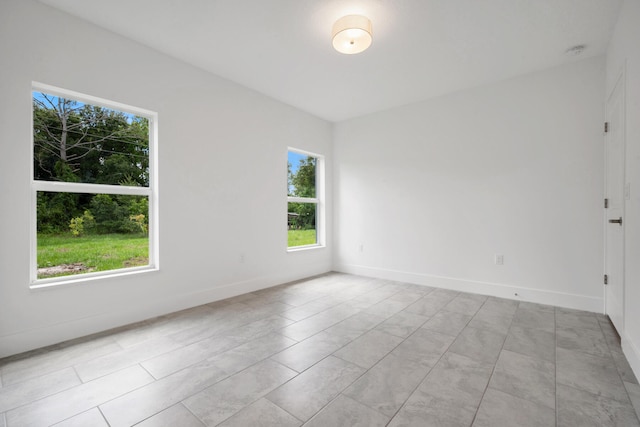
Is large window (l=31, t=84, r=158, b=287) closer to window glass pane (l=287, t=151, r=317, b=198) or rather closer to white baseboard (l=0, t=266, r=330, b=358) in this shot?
white baseboard (l=0, t=266, r=330, b=358)

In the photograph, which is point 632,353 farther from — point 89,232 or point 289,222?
point 89,232

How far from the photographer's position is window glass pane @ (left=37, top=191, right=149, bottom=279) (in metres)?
2.44

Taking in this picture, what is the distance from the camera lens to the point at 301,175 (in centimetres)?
492

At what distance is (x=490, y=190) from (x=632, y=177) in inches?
65.2

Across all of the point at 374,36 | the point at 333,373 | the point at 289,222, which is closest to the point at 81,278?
the point at 333,373

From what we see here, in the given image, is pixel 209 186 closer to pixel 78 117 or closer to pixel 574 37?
pixel 78 117

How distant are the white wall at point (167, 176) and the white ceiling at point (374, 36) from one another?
238mm

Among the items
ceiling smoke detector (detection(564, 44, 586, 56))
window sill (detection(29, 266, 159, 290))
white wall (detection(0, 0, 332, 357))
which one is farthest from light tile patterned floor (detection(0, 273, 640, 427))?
ceiling smoke detector (detection(564, 44, 586, 56))

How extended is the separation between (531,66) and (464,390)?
11.3 ft

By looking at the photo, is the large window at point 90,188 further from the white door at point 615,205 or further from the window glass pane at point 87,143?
the white door at point 615,205

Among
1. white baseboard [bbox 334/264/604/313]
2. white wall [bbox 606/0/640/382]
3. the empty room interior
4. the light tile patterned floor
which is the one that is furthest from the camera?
white baseboard [bbox 334/264/604/313]

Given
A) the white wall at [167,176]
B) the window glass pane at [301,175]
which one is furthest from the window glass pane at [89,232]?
the window glass pane at [301,175]

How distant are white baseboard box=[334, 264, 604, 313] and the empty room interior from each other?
25 millimetres

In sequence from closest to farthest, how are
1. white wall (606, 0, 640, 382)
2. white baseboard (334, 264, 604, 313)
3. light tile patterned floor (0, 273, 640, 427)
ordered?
light tile patterned floor (0, 273, 640, 427)
white wall (606, 0, 640, 382)
white baseboard (334, 264, 604, 313)
